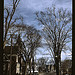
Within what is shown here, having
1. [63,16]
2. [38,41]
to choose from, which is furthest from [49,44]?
[38,41]

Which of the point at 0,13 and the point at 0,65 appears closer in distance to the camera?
the point at 0,65

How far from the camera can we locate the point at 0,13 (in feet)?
5.81

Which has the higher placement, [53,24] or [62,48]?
→ [53,24]

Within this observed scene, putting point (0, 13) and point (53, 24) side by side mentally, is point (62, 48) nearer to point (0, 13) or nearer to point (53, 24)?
point (53, 24)

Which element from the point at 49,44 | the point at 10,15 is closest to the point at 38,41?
the point at 49,44

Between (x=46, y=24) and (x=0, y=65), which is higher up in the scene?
(x=46, y=24)

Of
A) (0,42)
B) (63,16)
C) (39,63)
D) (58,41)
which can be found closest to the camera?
(0,42)

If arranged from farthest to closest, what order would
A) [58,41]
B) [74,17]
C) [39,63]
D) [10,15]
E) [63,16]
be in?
[39,63] < [63,16] < [58,41] < [10,15] < [74,17]

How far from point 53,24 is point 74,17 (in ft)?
36.1

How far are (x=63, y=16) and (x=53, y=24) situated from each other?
3.79 feet

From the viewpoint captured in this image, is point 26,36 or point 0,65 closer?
point 0,65

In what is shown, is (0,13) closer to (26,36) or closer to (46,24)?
(46,24)

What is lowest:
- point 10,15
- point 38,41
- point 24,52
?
point 24,52

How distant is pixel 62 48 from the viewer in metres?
12.3
